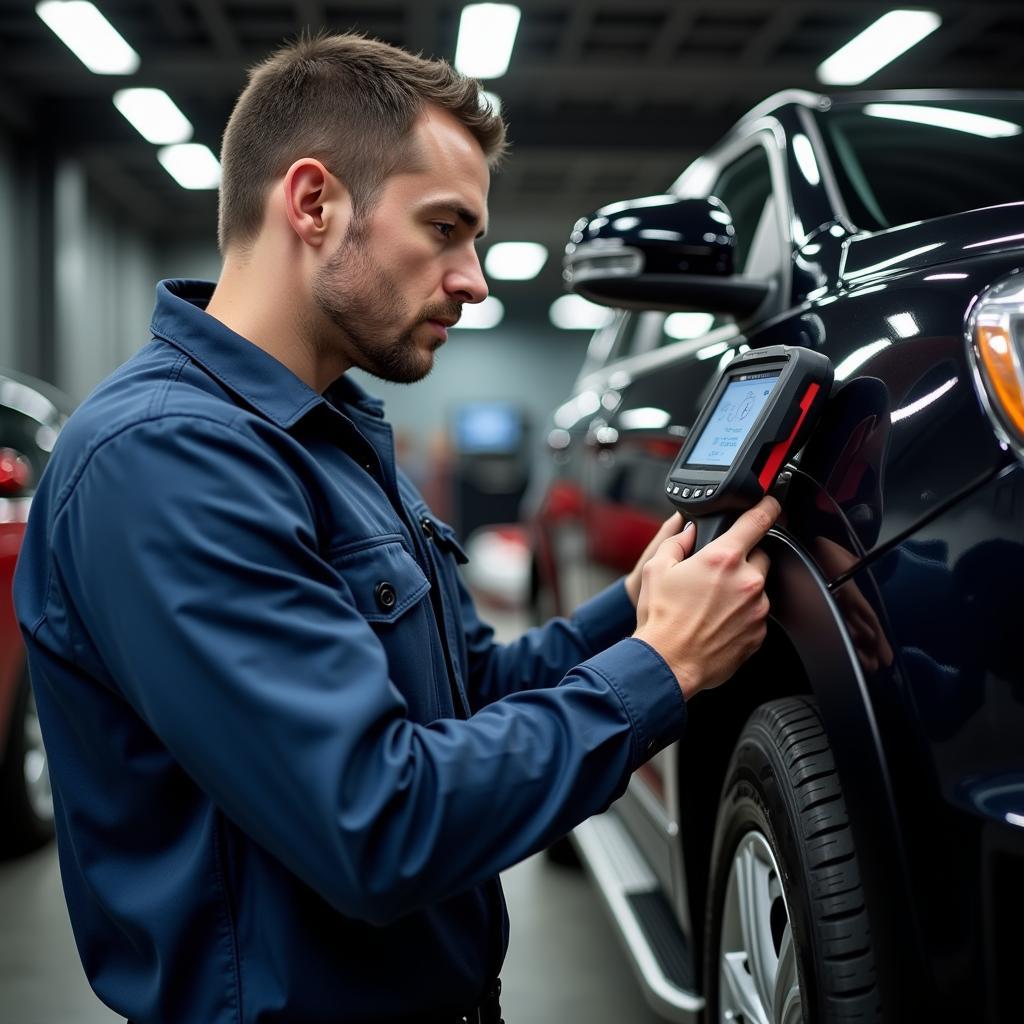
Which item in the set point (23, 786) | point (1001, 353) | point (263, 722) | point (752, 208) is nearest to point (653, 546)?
point (1001, 353)

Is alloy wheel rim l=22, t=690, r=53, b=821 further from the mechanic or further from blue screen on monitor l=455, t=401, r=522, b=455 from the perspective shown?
blue screen on monitor l=455, t=401, r=522, b=455

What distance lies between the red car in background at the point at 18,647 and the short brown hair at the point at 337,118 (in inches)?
73.3

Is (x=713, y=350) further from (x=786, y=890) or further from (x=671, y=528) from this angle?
(x=786, y=890)

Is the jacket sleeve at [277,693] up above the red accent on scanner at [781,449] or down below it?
below

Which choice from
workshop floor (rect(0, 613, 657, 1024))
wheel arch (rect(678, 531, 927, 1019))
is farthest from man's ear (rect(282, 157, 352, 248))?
workshop floor (rect(0, 613, 657, 1024))

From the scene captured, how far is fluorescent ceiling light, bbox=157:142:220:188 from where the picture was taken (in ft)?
31.9

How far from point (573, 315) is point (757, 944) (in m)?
15.7

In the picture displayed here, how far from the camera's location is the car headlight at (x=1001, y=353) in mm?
874

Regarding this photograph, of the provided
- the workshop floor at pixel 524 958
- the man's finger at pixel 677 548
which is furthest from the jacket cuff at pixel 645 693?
the workshop floor at pixel 524 958

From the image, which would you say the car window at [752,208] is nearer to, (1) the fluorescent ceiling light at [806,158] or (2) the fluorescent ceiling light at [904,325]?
(1) the fluorescent ceiling light at [806,158]

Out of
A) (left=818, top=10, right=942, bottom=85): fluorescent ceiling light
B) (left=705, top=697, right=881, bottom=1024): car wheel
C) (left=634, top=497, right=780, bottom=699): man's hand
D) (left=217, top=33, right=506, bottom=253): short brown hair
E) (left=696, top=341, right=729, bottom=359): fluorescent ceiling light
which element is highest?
(left=818, top=10, right=942, bottom=85): fluorescent ceiling light

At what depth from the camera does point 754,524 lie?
107 centimetres

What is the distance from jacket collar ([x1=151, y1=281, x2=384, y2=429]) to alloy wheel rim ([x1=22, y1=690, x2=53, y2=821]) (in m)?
2.23

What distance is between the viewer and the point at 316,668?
2.83ft
